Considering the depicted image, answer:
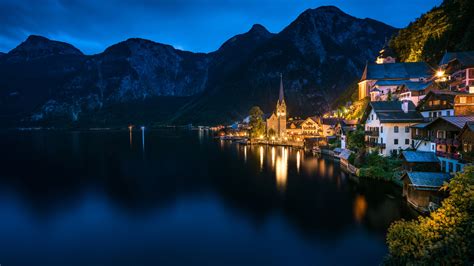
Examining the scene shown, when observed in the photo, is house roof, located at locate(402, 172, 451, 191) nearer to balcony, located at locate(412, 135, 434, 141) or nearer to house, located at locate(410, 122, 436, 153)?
house, located at locate(410, 122, 436, 153)

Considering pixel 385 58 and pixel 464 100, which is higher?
pixel 385 58

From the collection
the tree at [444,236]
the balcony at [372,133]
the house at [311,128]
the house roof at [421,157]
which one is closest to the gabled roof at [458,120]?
the house roof at [421,157]

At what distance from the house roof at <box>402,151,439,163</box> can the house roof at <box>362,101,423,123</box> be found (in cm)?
1183

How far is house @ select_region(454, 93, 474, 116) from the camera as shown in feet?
114

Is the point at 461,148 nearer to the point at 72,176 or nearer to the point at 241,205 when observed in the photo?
the point at 241,205

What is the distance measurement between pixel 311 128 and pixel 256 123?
84.5ft

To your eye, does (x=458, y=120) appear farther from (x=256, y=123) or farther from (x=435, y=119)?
(x=256, y=123)

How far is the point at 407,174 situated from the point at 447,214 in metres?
16.7

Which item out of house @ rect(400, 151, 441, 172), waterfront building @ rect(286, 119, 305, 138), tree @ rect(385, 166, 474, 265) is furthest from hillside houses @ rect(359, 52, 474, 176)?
waterfront building @ rect(286, 119, 305, 138)

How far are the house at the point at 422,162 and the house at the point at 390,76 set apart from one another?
4615 centimetres

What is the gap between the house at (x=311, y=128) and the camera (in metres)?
100

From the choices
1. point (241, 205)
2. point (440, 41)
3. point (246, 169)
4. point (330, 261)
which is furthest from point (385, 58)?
point (330, 261)

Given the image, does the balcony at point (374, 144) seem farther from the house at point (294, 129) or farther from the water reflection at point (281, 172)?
the house at point (294, 129)

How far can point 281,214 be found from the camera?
3056 cm
